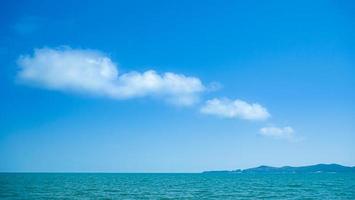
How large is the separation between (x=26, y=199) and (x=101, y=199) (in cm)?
904

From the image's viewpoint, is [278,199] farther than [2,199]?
Yes

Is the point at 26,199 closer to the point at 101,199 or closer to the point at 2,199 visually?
the point at 2,199

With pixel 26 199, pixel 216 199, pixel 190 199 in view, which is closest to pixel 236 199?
pixel 216 199

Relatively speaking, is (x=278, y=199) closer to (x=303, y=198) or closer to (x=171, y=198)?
(x=303, y=198)

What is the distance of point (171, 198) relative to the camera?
148 feet

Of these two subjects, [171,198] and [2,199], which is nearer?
[2,199]

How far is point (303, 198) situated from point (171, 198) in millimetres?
18211

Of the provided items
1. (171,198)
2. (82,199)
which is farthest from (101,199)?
(171,198)

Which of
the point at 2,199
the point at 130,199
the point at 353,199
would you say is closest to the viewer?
the point at 2,199

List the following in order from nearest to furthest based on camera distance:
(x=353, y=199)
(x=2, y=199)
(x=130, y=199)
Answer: (x=2, y=199) < (x=130, y=199) < (x=353, y=199)

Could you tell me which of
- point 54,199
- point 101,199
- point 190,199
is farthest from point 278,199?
point 54,199

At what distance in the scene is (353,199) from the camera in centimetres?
4762

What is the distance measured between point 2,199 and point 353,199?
45.1 m

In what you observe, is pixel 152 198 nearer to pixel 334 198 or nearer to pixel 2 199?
pixel 2 199
